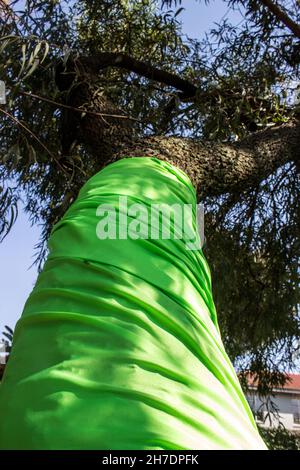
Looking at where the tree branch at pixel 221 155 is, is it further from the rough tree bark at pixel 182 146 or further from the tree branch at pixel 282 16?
the tree branch at pixel 282 16

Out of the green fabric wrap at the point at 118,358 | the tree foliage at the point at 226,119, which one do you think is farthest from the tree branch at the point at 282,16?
the green fabric wrap at the point at 118,358

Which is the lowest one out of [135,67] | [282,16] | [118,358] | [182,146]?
[118,358]

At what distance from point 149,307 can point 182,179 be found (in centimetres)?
69

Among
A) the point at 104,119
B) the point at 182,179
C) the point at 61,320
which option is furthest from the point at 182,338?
the point at 104,119

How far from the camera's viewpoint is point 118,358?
747 millimetres

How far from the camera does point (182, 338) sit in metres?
0.86

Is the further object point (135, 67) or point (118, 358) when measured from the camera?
point (135, 67)

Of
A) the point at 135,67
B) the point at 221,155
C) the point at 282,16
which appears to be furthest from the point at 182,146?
the point at 282,16

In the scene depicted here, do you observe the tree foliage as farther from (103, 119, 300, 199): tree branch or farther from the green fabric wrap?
the green fabric wrap

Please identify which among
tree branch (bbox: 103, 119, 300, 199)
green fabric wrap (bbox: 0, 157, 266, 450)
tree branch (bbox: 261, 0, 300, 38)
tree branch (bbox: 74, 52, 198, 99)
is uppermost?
tree branch (bbox: 261, 0, 300, 38)

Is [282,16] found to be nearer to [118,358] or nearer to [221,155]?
[221,155]

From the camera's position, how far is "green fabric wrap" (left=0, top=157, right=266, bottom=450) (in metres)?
0.66

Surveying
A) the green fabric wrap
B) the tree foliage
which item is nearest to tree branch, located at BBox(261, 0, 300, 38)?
the tree foliage

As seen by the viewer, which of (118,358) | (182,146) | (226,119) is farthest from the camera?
(226,119)
